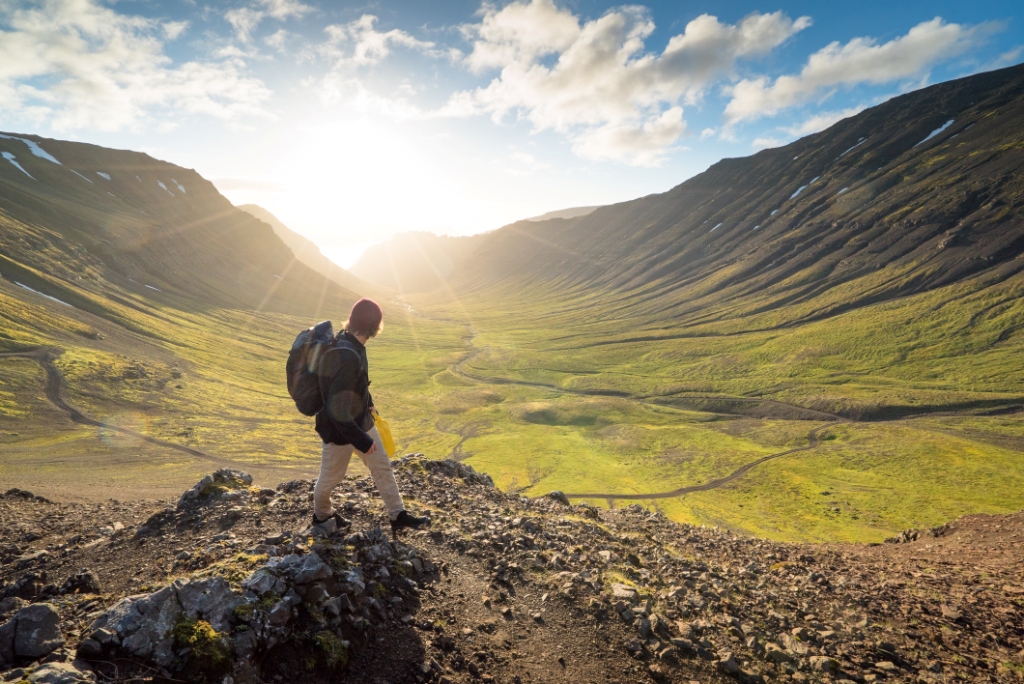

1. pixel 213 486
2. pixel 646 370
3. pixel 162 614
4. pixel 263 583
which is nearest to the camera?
pixel 162 614

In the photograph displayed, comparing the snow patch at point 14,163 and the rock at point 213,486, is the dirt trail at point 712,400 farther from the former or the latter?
the snow patch at point 14,163

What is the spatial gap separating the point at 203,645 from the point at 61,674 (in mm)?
1216

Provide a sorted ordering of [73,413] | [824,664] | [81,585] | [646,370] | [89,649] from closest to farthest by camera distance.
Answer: [89,649]
[81,585]
[824,664]
[73,413]
[646,370]

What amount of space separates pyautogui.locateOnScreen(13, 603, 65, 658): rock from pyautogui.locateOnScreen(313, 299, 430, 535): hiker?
338 centimetres

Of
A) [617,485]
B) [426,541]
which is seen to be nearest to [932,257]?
[617,485]

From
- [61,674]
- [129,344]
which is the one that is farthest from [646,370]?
[61,674]

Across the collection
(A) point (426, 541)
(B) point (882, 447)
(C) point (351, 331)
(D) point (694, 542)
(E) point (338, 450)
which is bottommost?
(B) point (882, 447)

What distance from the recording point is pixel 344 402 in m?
7.78

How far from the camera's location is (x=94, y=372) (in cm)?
6981

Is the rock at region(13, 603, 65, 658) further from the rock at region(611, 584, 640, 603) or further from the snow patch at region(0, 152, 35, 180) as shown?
the snow patch at region(0, 152, 35, 180)

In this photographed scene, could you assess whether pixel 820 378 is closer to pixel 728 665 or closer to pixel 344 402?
pixel 728 665

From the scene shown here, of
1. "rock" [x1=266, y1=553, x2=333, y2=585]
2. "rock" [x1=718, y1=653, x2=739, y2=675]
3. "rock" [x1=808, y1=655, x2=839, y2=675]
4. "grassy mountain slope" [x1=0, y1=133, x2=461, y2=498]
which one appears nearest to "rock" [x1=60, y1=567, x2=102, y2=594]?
"rock" [x1=266, y1=553, x2=333, y2=585]

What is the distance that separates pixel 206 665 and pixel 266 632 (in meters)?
0.78

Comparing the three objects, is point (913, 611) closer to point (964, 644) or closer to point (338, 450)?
point (964, 644)
